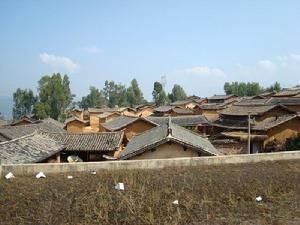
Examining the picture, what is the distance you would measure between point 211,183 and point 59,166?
5.50 m

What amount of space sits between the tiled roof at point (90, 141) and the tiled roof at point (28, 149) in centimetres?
276

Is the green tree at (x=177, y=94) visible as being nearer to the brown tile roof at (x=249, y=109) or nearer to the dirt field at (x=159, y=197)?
the brown tile roof at (x=249, y=109)

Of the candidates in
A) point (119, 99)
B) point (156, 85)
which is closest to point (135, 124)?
point (156, 85)

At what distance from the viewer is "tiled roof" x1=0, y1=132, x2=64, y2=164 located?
17481 mm

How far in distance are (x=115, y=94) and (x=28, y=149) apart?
3821 inches

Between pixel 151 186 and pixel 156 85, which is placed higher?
pixel 156 85

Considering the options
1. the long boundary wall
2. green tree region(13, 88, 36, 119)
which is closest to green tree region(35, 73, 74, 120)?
green tree region(13, 88, 36, 119)

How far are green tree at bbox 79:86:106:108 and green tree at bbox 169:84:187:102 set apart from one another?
23.3m

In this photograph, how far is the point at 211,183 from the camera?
11.9 m

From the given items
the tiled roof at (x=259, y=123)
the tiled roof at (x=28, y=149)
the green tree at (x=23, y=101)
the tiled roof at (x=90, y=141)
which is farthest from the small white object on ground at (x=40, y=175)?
the green tree at (x=23, y=101)

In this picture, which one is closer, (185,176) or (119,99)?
(185,176)

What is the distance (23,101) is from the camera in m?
86.7

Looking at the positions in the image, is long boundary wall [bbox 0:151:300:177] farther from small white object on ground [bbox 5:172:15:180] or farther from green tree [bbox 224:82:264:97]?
green tree [bbox 224:82:264:97]

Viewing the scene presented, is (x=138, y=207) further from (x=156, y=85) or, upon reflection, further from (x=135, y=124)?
(x=156, y=85)
